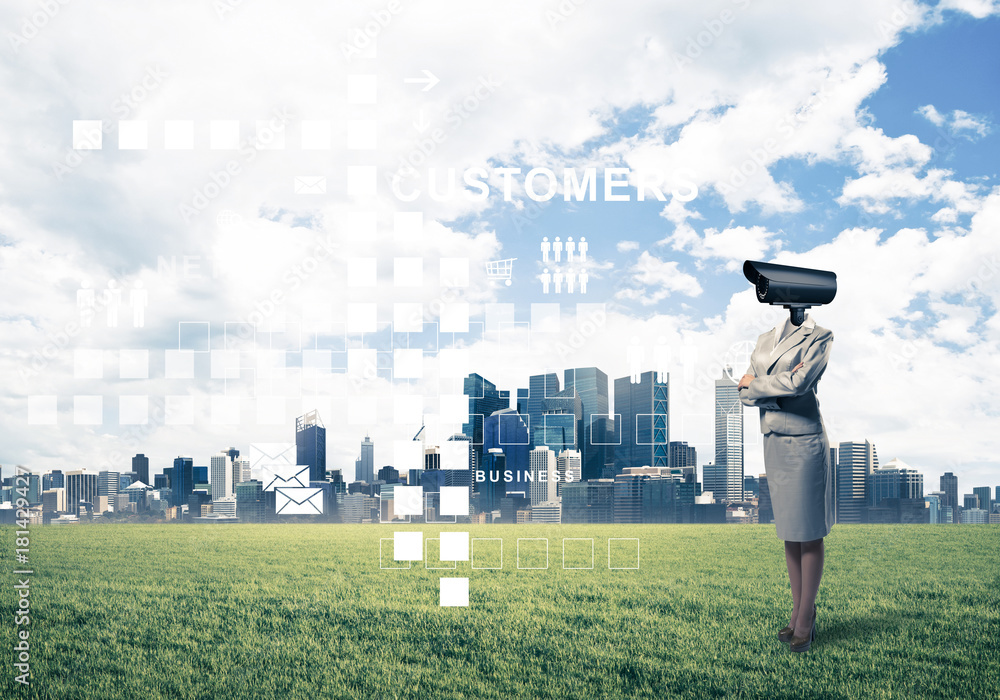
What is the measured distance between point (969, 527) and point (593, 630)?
15.6 m

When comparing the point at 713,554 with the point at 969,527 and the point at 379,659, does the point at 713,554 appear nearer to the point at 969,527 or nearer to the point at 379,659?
the point at 379,659

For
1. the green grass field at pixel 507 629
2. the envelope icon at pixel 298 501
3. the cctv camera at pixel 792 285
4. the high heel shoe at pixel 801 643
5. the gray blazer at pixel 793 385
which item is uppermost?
the cctv camera at pixel 792 285

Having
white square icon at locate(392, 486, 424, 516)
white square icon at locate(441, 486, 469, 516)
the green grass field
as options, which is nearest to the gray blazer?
the green grass field

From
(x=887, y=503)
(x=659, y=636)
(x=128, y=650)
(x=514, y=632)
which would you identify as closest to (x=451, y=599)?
(x=514, y=632)

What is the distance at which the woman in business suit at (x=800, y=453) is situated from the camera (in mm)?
6234

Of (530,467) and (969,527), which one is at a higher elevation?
(530,467)

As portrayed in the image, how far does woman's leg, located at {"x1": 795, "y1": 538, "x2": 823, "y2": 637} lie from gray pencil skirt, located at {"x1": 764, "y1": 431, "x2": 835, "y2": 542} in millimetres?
152

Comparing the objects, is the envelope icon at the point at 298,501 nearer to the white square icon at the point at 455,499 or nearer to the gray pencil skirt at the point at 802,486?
the white square icon at the point at 455,499

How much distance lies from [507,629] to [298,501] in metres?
3.99

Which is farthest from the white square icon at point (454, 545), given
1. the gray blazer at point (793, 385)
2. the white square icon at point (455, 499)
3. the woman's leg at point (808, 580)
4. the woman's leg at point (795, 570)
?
the gray blazer at point (793, 385)

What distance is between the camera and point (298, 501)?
31.6 ft

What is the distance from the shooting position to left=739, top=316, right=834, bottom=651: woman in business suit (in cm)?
623

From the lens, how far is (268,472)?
32.2 feet

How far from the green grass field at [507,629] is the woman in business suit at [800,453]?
697mm
